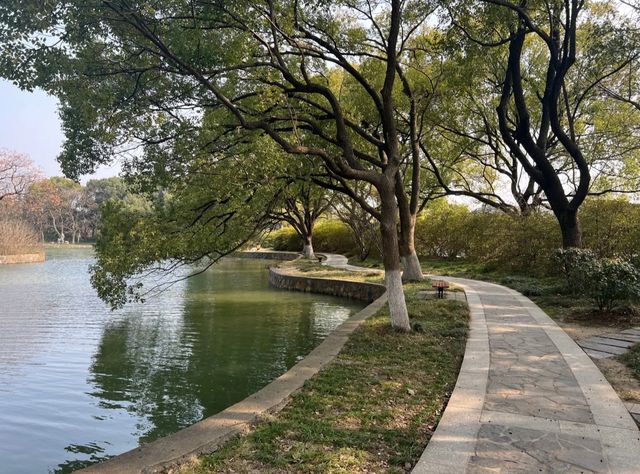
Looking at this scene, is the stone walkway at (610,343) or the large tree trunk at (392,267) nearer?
the stone walkway at (610,343)

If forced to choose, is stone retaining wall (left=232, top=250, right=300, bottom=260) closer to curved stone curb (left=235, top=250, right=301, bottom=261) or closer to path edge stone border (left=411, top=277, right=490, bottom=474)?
curved stone curb (left=235, top=250, right=301, bottom=261)

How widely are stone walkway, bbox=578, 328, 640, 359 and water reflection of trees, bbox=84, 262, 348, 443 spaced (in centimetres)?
458

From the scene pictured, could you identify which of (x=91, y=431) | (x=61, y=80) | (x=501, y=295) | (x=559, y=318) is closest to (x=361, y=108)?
(x=501, y=295)

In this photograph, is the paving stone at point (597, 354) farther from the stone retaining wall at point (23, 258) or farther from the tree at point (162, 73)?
the stone retaining wall at point (23, 258)

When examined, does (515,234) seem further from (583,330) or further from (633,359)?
(633,359)

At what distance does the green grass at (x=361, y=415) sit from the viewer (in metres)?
3.21

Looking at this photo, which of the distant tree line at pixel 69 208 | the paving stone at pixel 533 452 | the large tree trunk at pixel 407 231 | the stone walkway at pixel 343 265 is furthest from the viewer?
the distant tree line at pixel 69 208

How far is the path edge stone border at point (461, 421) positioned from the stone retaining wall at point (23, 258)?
3265cm

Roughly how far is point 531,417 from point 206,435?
273 cm

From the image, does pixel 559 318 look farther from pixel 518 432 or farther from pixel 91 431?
pixel 91 431

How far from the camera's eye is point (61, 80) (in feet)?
19.8

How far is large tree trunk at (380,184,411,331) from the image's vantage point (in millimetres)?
7195

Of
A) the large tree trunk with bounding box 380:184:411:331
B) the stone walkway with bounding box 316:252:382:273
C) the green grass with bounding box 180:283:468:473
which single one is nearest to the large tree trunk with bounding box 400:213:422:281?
the stone walkway with bounding box 316:252:382:273

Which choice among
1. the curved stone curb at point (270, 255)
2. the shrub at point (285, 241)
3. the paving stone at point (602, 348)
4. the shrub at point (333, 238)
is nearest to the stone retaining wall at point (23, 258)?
the curved stone curb at point (270, 255)
